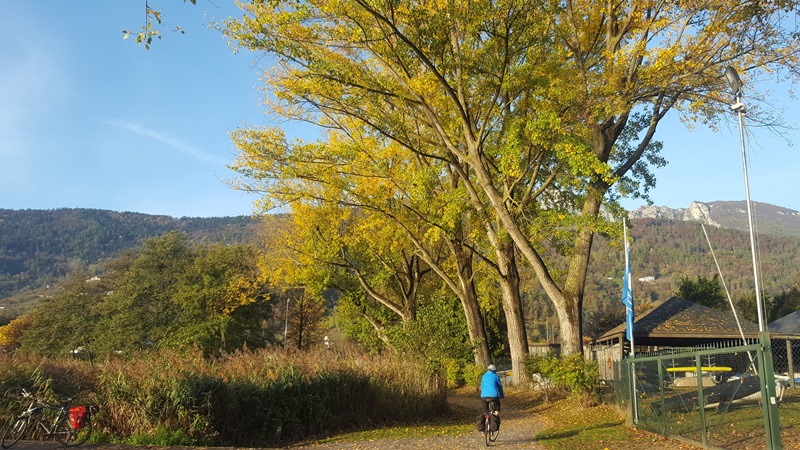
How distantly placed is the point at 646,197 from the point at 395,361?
1028 centimetres

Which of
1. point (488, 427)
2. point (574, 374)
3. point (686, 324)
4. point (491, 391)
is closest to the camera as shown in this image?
point (488, 427)

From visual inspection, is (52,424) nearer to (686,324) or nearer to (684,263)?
(686,324)

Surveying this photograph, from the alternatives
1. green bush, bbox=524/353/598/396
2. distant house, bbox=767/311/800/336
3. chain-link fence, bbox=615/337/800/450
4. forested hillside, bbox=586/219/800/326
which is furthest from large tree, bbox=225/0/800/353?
forested hillside, bbox=586/219/800/326

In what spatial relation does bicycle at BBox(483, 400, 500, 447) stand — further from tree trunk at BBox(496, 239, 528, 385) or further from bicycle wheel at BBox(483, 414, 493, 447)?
tree trunk at BBox(496, 239, 528, 385)

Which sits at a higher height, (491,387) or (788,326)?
(788,326)

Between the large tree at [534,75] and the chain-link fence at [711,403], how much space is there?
5426 millimetres

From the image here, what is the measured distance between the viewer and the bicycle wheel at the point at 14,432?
37.1 ft

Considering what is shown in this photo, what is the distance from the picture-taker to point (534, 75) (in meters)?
18.6

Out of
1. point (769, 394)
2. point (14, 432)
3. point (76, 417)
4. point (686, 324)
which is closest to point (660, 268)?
point (686, 324)

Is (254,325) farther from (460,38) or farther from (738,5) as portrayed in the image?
(738,5)

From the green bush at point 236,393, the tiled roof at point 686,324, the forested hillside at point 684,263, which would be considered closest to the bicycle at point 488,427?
the green bush at point 236,393

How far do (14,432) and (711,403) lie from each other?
12148 mm

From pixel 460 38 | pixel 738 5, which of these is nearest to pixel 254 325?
pixel 460 38

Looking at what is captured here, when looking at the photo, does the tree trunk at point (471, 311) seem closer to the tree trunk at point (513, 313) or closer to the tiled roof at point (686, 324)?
the tree trunk at point (513, 313)
